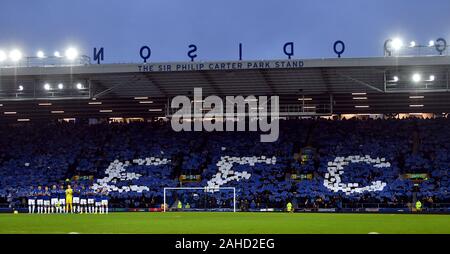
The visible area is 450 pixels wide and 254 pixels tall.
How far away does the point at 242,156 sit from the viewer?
2308 inches

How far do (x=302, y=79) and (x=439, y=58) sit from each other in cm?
1013

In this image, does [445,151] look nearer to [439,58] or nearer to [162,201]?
[439,58]

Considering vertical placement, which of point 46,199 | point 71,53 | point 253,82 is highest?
point 71,53

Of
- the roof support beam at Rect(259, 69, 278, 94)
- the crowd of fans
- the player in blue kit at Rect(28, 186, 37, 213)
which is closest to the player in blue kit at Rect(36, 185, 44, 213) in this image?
the player in blue kit at Rect(28, 186, 37, 213)

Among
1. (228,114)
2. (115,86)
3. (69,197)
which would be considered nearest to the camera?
(69,197)

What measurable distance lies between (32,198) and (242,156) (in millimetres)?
17534

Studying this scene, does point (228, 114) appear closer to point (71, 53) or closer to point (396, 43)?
point (71, 53)

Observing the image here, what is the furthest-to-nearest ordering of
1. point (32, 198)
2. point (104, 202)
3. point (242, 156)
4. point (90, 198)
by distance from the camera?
point (242, 156), point (32, 198), point (90, 198), point (104, 202)

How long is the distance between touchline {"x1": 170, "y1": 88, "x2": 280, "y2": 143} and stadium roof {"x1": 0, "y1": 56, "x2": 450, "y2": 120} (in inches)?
37.1

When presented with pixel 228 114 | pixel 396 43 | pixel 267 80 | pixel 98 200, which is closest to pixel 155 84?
pixel 228 114

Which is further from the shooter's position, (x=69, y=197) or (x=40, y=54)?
(x=40, y=54)

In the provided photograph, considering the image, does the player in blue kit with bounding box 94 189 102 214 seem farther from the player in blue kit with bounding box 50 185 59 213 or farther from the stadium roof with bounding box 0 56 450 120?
the stadium roof with bounding box 0 56 450 120

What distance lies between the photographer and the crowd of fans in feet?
167
